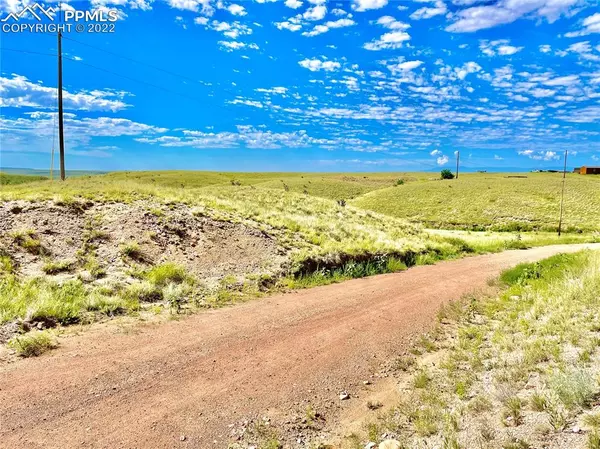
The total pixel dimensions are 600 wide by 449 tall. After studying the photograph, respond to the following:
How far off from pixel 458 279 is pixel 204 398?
1267cm

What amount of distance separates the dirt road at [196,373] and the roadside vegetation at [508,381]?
96 cm

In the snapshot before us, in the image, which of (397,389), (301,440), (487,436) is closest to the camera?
(487,436)

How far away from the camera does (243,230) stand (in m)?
17.6

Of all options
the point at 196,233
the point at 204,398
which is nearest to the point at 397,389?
the point at 204,398

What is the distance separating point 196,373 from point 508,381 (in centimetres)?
522

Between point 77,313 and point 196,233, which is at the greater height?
point 196,233

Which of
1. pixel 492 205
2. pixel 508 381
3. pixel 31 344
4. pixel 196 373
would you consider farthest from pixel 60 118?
pixel 492 205

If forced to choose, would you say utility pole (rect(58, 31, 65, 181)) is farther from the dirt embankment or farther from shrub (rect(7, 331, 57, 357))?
shrub (rect(7, 331, 57, 357))

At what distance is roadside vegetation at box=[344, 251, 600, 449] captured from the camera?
473cm

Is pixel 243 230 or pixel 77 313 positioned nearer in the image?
pixel 77 313

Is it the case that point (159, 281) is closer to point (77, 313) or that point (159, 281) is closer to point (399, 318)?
point (77, 313)

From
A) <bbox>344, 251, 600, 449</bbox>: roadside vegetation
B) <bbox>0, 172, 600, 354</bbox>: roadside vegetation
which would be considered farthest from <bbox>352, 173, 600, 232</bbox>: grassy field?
<bbox>344, 251, 600, 449</bbox>: roadside vegetation

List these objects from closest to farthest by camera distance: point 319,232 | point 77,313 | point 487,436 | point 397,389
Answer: point 487,436
point 397,389
point 77,313
point 319,232

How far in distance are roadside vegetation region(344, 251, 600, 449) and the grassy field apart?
152 feet
